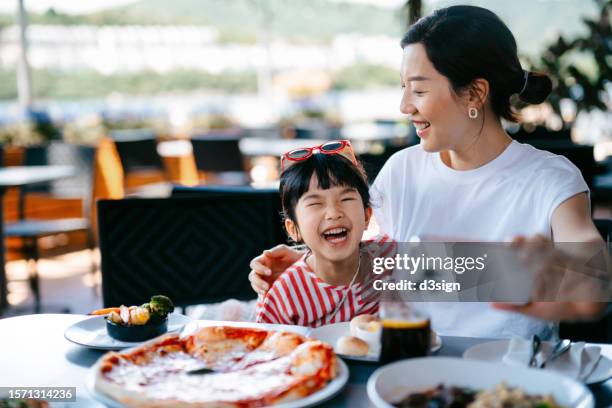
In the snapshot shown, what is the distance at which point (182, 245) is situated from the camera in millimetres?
2266

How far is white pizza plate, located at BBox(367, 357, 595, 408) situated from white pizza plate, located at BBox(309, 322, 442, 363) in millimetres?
191

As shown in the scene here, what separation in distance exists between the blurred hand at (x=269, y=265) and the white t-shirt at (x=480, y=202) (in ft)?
0.87

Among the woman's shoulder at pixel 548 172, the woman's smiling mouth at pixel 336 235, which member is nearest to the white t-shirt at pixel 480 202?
the woman's shoulder at pixel 548 172

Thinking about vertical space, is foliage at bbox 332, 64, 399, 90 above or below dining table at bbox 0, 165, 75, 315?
above

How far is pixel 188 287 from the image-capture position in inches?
89.2

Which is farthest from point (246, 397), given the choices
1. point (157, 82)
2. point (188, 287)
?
point (157, 82)

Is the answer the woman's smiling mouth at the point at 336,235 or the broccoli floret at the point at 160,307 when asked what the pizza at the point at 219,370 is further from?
the woman's smiling mouth at the point at 336,235

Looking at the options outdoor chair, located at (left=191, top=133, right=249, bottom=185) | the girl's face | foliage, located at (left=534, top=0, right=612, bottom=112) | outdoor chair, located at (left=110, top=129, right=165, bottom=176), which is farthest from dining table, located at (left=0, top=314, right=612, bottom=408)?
outdoor chair, located at (left=110, top=129, right=165, bottom=176)

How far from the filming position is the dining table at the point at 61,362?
3.60 ft

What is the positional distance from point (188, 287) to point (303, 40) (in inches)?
517

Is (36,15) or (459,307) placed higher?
(36,15)

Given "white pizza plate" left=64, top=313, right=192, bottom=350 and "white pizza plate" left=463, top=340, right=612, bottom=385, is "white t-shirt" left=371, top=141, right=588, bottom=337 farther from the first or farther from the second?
"white pizza plate" left=64, top=313, right=192, bottom=350

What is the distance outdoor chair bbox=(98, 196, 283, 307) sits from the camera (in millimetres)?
2180

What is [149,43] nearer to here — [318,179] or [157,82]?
[157,82]
